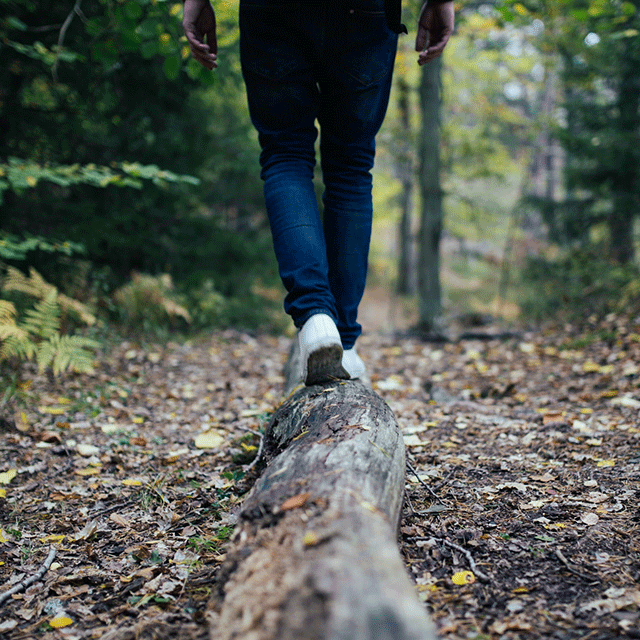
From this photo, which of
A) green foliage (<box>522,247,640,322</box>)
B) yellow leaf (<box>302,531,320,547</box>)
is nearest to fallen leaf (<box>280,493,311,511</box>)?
yellow leaf (<box>302,531,320,547</box>)

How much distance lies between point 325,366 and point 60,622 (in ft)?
3.52

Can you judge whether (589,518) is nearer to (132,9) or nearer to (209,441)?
(209,441)

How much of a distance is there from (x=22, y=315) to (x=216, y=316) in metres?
2.09

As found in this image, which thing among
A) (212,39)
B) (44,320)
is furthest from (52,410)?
(212,39)

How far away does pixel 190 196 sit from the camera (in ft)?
18.8

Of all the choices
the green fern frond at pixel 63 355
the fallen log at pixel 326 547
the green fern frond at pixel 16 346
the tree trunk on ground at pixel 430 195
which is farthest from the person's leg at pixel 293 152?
the tree trunk on ground at pixel 430 195

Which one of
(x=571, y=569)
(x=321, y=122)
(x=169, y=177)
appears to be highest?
(x=169, y=177)

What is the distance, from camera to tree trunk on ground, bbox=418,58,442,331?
6094 mm

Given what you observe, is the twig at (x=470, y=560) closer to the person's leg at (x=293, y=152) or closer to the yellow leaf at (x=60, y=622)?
the person's leg at (x=293, y=152)

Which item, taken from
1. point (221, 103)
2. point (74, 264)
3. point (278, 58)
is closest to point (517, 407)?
point (278, 58)

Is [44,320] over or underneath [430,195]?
underneath

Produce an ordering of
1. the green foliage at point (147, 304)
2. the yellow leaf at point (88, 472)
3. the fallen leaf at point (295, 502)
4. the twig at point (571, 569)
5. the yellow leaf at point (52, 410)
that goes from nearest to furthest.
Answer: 1. the fallen leaf at point (295, 502)
2. the twig at point (571, 569)
3. the yellow leaf at point (88, 472)
4. the yellow leaf at point (52, 410)
5. the green foliage at point (147, 304)

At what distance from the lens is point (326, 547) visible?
3.09 ft

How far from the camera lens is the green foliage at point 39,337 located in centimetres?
291
